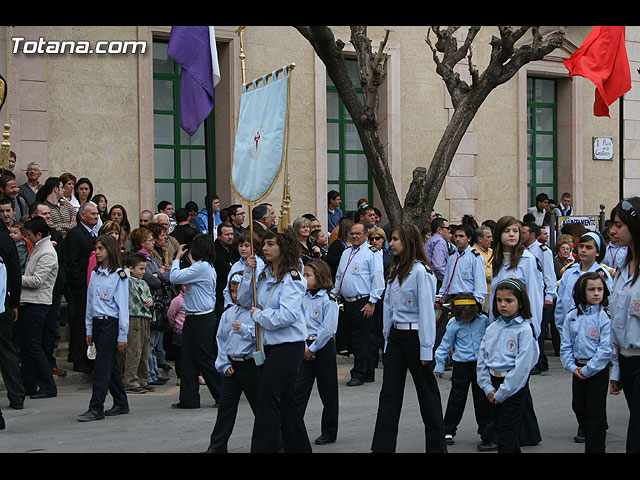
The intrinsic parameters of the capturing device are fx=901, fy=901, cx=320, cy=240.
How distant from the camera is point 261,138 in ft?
23.2

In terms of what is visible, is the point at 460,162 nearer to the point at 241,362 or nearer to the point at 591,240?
the point at 591,240

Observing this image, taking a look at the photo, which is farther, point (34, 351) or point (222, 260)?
point (222, 260)

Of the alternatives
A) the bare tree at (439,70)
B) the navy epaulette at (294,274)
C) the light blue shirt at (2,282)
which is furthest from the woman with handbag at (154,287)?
the navy epaulette at (294,274)

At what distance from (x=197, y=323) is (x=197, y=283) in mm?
432

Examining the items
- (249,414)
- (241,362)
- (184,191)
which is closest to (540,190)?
(184,191)

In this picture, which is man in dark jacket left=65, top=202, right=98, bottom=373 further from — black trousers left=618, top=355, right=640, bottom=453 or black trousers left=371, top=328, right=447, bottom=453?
black trousers left=618, top=355, right=640, bottom=453

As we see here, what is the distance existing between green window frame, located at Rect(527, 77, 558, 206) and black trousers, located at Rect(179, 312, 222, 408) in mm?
12661

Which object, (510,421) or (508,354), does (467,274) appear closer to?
(508,354)

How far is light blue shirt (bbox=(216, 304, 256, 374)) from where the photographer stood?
6855 mm

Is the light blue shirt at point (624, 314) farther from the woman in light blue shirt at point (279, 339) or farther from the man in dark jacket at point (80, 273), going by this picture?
the man in dark jacket at point (80, 273)

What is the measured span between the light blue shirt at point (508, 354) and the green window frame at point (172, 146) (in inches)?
402

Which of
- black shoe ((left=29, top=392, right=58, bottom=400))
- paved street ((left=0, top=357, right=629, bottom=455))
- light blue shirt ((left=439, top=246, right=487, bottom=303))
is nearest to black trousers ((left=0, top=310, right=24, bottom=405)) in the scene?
paved street ((left=0, top=357, right=629, bottom=455))

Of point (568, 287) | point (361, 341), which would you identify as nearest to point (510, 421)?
point (568, 287)
